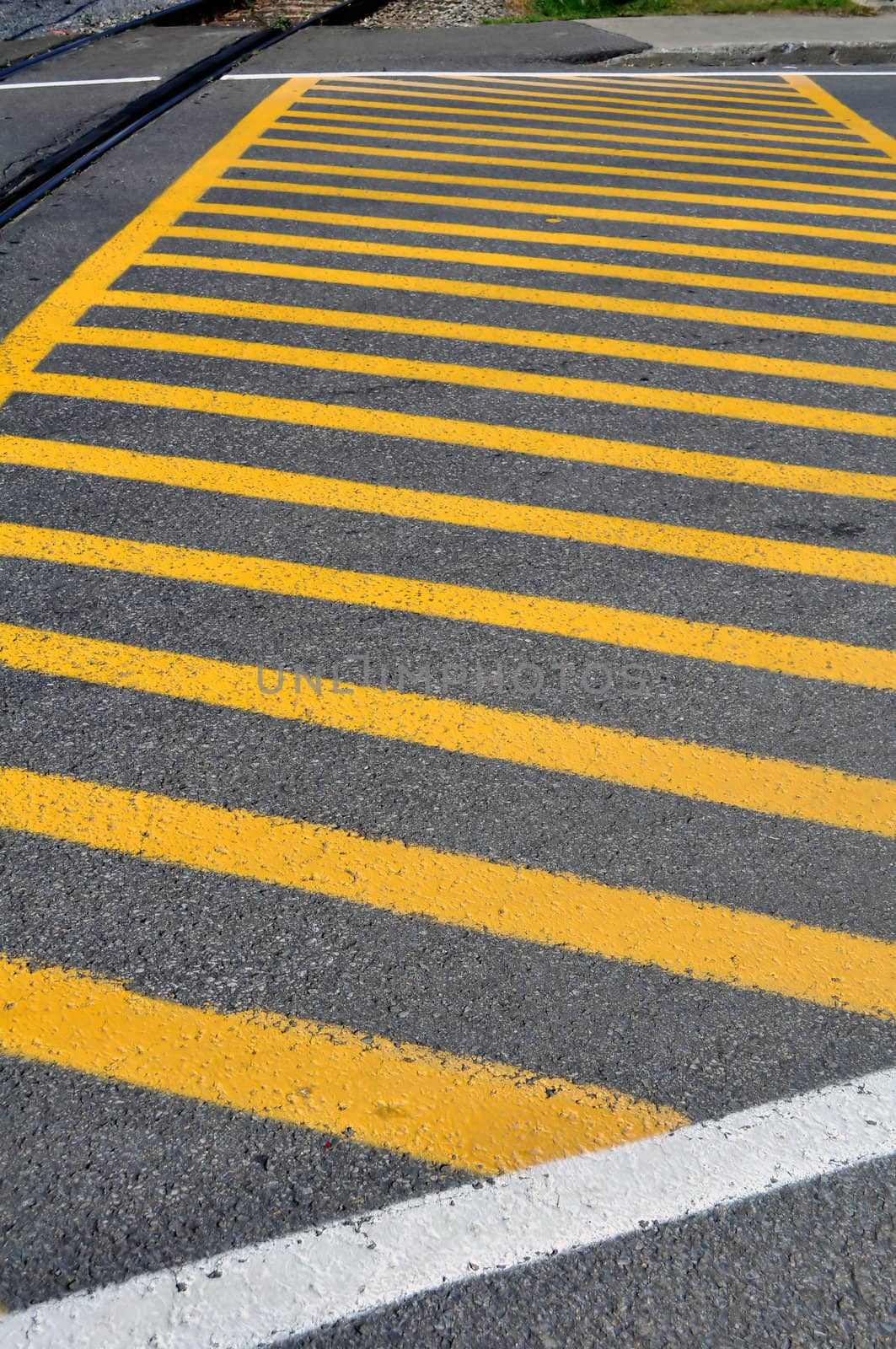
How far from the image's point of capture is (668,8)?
13039 millimetres

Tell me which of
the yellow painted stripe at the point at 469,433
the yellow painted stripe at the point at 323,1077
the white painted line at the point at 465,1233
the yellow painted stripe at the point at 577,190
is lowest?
the white painted line at the point at 465,1233

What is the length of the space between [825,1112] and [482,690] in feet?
5.42

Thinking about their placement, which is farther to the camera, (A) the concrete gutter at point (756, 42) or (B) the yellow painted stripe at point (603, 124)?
(A) the concrete gutter at point (756, 42)

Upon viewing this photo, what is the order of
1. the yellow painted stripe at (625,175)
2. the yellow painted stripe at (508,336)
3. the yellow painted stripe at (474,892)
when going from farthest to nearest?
the yellow painted stripe at (625,175)
the yellow painted stripe at (508,336)
the yellow painted stripe at (474,892)

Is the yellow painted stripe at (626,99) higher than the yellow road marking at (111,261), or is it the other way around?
the yellow painted stripe at (626,99)

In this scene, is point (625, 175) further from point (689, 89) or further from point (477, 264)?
point (689, 89)

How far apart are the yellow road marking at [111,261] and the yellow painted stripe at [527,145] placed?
0.28 metres

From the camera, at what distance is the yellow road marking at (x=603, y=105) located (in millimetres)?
9547

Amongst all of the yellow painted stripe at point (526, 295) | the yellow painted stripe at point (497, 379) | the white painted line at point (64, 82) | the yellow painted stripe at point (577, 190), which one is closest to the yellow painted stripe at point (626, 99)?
the white painted line at point (64, 82)

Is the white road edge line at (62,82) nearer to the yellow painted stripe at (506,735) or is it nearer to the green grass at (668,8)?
the green grass at (668,8)

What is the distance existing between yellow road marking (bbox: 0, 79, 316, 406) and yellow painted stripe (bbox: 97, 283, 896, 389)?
19 cm

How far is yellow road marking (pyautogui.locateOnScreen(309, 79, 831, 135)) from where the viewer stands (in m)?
9.55

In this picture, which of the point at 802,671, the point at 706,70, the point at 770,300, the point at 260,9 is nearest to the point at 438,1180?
the point at 802,671

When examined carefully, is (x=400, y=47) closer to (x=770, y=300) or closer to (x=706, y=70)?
(x=706, y=70)
